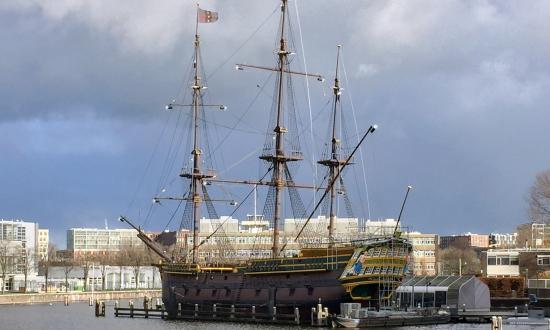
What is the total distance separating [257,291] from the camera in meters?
83.2

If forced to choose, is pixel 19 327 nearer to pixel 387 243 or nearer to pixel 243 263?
pixel 243 263

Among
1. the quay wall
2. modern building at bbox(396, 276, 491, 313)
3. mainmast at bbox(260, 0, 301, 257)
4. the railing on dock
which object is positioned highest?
mainmast at bbox(260, 0, 301, 257)

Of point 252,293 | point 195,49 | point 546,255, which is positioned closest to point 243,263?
point 252,293

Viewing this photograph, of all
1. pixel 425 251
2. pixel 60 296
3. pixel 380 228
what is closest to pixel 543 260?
pixel 380 228

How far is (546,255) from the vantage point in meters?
113

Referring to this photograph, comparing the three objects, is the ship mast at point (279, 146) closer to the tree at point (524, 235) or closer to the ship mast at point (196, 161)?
the ship mast at point (196, 161)

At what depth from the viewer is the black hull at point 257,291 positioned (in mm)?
76938

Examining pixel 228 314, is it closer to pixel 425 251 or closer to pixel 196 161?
pixel 196 161

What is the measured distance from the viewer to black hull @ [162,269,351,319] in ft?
252

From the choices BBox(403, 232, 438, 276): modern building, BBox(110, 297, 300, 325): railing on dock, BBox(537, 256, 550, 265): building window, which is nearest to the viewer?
BBox(110, 297, 300, 325): railing on dock

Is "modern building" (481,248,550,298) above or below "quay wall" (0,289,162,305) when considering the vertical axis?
above

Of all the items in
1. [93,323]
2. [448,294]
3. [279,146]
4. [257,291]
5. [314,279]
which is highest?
[279,146]

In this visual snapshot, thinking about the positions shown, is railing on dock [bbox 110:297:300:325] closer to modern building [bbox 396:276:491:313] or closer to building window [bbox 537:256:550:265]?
modern building [bbox 396:276:491:313]

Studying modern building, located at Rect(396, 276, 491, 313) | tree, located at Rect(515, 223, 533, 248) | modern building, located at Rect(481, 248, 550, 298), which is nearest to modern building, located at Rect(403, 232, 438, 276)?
tree, located at Rect(515, 223, 533, 248)
